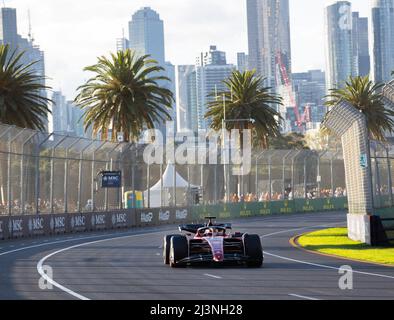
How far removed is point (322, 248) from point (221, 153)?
3718 centimetres

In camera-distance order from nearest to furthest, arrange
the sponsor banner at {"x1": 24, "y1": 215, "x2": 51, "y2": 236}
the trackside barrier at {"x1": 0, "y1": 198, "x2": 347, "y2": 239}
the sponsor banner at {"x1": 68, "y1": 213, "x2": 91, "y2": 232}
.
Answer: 1. the trackside barrier at {"x1": 0, "y1": 198, "x2": 347, "y2": 239}
2. the sponsor banner at {"x1": 24, "y1": 215, "x2": 51, "y2": 236}
3. the sponsor banner at {"x1": 68, "y1": 213, "x2": 91, "y2": 232}

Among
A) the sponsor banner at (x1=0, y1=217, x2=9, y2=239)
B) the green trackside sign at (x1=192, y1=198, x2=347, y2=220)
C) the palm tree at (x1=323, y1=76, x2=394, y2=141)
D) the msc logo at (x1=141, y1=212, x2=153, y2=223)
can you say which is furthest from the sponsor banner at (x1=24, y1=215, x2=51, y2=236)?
the palm tree at (x1=323, y1=76, x2=394, y2=141)

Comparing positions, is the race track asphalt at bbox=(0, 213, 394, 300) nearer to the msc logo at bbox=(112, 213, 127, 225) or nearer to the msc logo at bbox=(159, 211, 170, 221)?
the msc logo at bbox=(112, 213, 127, 225)

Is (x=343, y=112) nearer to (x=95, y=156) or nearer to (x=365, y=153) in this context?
(x=365, y=153)

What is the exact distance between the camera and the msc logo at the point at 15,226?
42719 mm

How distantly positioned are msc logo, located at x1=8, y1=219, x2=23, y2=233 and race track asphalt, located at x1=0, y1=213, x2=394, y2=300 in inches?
288

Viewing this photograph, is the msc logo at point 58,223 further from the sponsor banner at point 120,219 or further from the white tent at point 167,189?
the white tent at point 167,189

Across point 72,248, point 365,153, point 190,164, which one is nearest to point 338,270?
point 365,153

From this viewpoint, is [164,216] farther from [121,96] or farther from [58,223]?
[58,223]

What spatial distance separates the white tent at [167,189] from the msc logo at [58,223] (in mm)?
12960

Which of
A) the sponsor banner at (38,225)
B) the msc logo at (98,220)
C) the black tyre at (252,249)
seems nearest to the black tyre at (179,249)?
the black tyre at (252,249)

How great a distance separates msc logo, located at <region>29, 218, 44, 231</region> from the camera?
45.0 m

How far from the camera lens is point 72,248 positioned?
35.5 meters

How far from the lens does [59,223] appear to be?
4831cm
